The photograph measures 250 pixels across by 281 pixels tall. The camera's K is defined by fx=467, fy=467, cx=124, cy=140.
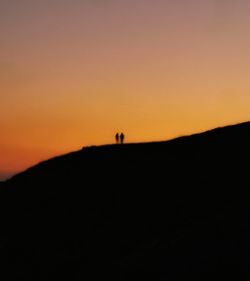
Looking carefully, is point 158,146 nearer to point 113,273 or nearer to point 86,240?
point 86,240

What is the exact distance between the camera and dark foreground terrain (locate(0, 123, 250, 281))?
19500mm

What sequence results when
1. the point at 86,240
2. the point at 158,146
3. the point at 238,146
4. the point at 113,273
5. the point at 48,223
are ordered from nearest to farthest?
the point at 113,273 < the point at 86,240 < the point at 238,146 < the point at 48,223 < the point at 158,146

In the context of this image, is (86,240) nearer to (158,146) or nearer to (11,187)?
(158,146)

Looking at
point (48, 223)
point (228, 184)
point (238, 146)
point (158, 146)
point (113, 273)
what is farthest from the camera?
point (158, 146)

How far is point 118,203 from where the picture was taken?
27.7m

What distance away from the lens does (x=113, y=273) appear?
561 inches

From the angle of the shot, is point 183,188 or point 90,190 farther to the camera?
point 90,190

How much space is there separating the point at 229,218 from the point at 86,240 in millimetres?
12259

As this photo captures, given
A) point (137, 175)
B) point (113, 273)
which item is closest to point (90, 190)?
point (137, 175)

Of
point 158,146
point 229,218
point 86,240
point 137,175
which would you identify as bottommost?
point 86,240

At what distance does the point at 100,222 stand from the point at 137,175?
4.57 metres

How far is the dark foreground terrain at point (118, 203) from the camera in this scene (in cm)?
1950

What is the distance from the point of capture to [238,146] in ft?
Answer: 89.3

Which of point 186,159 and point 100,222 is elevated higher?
point 186,159
